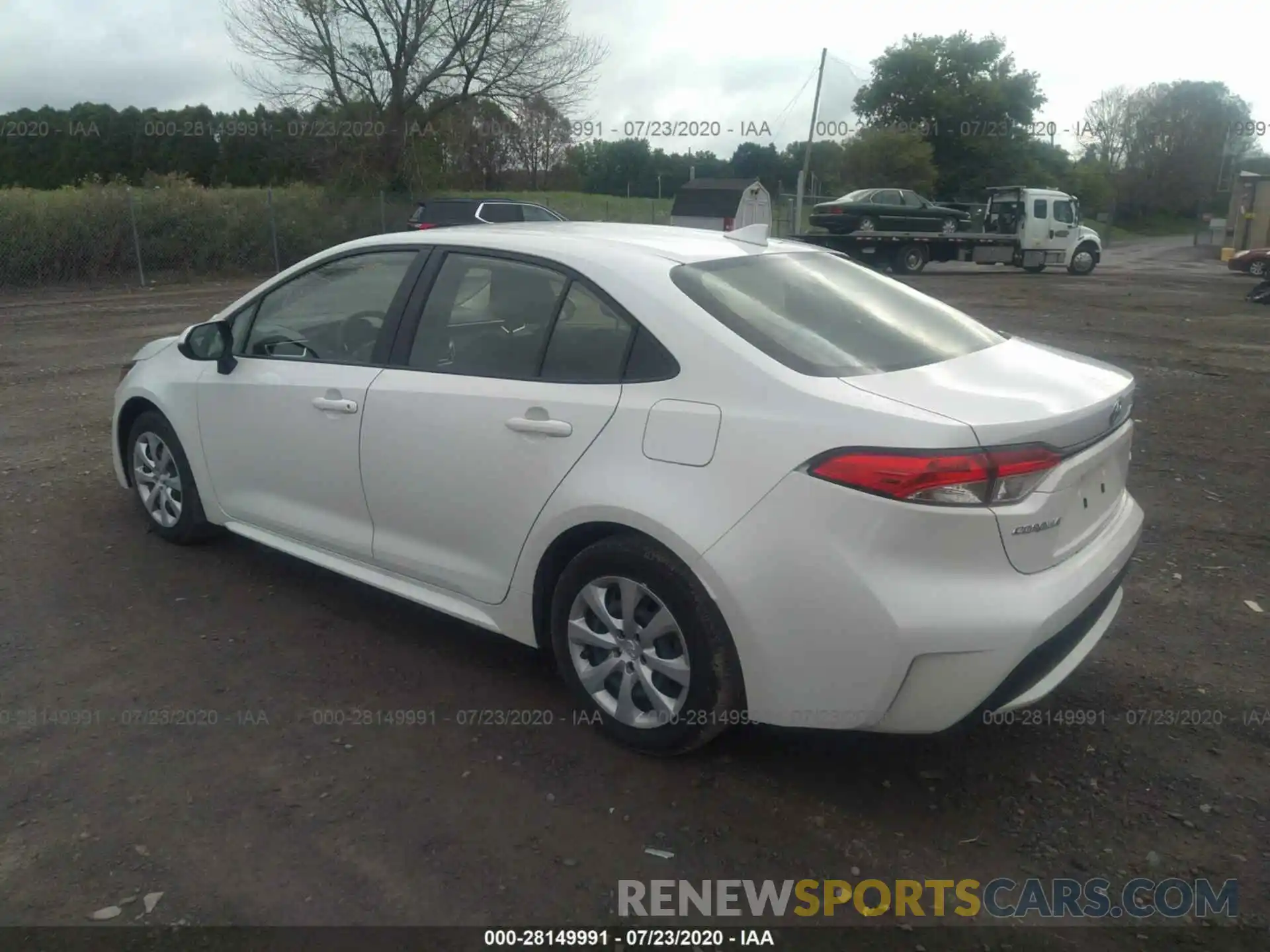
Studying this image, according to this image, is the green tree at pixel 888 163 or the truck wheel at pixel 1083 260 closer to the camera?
the truck wheel at pixel 1083 260

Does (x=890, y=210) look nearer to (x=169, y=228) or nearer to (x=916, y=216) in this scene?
(x=916, y=216)

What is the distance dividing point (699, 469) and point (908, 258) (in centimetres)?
2678

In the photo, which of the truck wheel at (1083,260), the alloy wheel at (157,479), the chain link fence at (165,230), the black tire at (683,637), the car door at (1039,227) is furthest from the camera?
the truck wheel at (1083,260)

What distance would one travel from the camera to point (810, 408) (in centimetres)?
281

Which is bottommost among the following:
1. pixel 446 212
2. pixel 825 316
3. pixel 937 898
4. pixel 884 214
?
pixel 937 898

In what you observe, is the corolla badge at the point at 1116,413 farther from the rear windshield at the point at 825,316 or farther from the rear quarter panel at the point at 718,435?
the rear quarter panel at the point at 718,435

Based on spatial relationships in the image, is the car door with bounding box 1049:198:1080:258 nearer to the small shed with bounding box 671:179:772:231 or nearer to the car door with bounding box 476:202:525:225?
the small shed with bounding box 671:179:772:231

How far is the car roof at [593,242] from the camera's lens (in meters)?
3.53

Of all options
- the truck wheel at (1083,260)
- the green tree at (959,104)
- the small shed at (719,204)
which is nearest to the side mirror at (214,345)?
the small shed at (719,204)

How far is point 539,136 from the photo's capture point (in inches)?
1283

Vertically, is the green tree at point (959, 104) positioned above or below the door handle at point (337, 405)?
above

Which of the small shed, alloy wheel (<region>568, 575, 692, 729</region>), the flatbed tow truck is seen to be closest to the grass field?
the small shed

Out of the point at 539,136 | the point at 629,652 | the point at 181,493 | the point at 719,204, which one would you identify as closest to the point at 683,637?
the point at 629,652

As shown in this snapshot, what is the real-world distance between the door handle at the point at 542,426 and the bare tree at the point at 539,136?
88.9 ft
